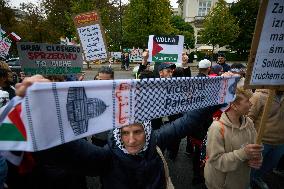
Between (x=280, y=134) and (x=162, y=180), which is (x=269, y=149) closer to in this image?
(x=280, y=134)

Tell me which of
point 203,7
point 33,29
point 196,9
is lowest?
point 33,29

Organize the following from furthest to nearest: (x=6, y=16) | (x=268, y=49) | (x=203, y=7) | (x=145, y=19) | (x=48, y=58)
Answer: (x=203, y=7) → (x=6, y=16) → (x=145, y=19) → (x=48, y=58) → (x=268, y=49)

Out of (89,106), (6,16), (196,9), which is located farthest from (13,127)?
(196,9)

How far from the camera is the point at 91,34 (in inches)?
220

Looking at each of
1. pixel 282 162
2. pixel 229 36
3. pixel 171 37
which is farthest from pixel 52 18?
pixel 282 162

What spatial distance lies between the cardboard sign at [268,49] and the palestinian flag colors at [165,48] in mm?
4041

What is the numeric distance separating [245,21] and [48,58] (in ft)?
148

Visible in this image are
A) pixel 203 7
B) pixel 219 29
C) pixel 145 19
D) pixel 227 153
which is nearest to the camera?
pixel 227 153

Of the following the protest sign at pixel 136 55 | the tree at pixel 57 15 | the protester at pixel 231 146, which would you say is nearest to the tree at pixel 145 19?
the protest sign at pixel 136 55

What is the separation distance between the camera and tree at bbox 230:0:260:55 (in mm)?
43406

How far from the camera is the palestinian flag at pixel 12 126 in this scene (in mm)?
1234

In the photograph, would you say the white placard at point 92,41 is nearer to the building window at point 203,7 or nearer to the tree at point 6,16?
the tree at point 6,16

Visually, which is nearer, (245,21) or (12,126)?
(12,126)

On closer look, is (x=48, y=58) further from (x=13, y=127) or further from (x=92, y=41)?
(x=13, y=127)
